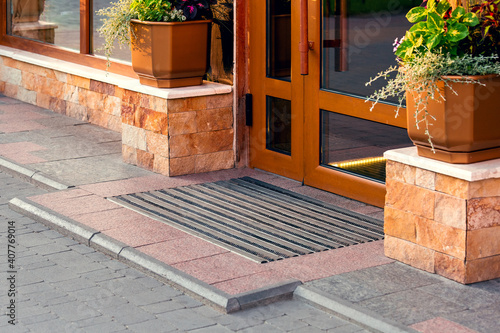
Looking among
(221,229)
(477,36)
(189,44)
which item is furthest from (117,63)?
(477,36)

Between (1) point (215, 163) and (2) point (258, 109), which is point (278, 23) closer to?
(2) point (258, 109)

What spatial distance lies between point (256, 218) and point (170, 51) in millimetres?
1687

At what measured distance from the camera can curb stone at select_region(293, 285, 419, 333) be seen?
4243mm

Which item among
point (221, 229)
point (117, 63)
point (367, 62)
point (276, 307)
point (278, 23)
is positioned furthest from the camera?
point (117, 63)

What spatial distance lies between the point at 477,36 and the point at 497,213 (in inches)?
38.0

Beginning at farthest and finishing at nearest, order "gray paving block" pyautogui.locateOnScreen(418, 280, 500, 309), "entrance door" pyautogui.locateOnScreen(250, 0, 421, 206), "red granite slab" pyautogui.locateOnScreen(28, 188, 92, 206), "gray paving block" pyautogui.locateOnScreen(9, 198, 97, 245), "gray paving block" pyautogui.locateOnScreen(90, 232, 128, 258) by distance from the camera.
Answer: "red granite slab" pyautogui.locateOnScreen(28, 188, 92, 206) → "entrance door" pyautogui.locateOnScreen(250, 0, 421, 206) → "gray paving block" pyautogui.locateOnScreen(9, 198, 97, 245) → "gray paving block" pyautogui.locateOnScreen(90, 232, 128, 258) → "gray paving block" pyautogui.locateOnScreen(418, 280, 500, 309)

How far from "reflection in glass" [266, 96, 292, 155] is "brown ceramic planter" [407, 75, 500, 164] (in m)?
2.21

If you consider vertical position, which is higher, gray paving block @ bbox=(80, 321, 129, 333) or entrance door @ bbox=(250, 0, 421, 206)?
entrance door @ bbox=(250, 0, 421, 206)

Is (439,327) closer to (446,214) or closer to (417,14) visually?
(446,214)

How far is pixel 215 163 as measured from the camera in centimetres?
734

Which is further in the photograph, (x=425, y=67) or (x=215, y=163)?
(x=215, y=163)

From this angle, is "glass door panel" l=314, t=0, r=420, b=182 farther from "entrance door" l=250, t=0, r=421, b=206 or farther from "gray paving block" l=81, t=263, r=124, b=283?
"gray paving block" l=81, t=263, r=124, b=283

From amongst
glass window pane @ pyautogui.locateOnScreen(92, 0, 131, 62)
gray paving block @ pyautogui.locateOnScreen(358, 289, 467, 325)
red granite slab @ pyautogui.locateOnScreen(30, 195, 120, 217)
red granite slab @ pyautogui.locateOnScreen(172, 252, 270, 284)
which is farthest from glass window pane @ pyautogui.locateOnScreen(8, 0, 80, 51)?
gray paving block @ pyautogui.locateOnScreen(358, 289, 467, 325)

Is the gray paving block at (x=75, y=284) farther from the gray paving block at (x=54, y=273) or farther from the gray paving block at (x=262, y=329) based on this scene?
the gray paving block at (x=262, y=329)
